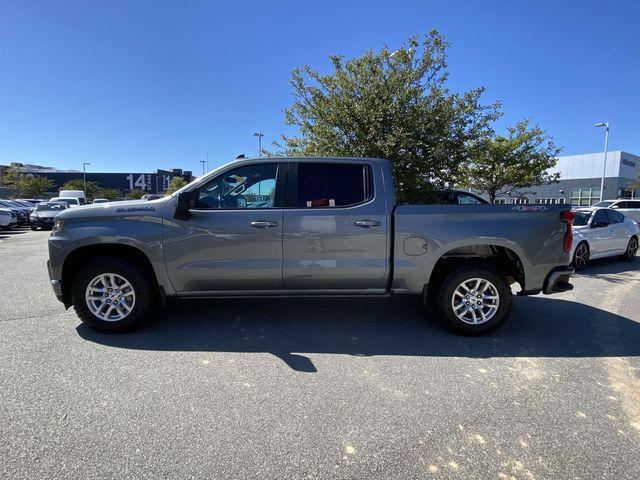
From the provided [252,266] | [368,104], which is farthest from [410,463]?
[368,104]

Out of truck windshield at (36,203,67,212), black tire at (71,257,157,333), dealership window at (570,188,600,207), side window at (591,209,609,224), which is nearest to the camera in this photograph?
black tire at (71,257,157,333)

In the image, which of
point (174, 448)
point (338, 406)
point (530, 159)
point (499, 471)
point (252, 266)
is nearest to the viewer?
point (499, 471)

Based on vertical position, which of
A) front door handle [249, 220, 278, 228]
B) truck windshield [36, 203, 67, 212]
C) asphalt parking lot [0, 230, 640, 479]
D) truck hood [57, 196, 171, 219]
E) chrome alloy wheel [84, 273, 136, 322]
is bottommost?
asphalt parking lot [0, 230, 640, 479]

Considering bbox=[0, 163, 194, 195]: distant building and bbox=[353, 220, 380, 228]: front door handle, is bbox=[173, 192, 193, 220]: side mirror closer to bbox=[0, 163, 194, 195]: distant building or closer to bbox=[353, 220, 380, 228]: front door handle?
bbox=[353, 220, 380, 228]: front door handle

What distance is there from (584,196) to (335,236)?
2136 inches

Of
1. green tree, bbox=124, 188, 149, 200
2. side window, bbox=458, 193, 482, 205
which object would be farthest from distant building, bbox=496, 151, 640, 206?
green tree, bbox=124, 188, 149, 200

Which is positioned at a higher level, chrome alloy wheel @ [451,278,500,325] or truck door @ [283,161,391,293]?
truck door @ [283,161,391,293]

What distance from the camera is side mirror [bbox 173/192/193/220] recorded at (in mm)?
4340

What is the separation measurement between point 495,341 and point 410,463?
2.47 meters

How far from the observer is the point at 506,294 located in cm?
453

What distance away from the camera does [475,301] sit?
4551 millimetres

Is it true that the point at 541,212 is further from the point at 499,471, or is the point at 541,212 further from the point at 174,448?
the point at 174,448

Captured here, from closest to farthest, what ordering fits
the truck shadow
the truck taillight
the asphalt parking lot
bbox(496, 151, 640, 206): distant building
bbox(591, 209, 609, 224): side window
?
the asphalt parking lot
the truck shadow
the truck taillight
bbox(591, 209, 609, 224): side window
bbox(496, 151, 640, 206): distant building

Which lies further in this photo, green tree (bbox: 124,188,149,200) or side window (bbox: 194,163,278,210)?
green tree (bbox: 124,188,149,200)
